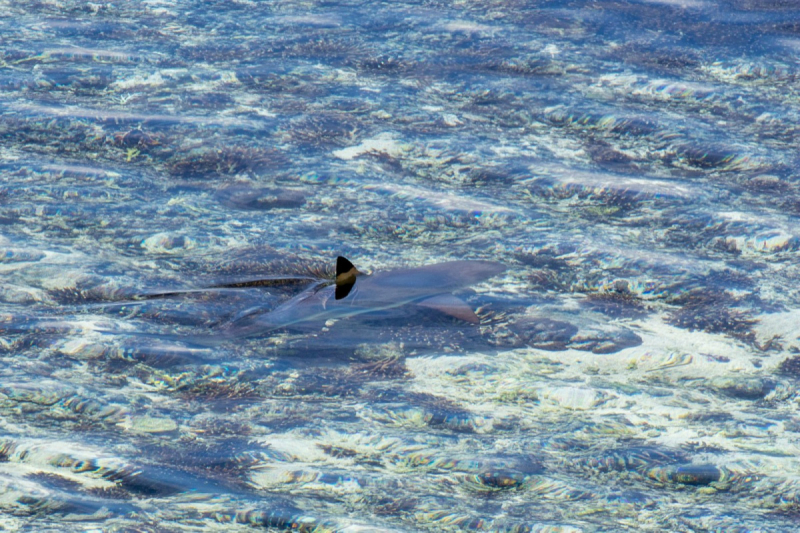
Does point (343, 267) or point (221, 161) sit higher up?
point (221, 161)

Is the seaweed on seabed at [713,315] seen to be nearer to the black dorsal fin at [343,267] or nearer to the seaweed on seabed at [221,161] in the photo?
the black dorsal fin at [343,267]

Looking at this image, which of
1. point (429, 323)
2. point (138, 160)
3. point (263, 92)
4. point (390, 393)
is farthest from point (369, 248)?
point (263, 92)

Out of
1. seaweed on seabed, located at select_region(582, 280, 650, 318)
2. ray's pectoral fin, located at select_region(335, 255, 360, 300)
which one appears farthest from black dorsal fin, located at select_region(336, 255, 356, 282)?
seaweed on seabed, located at select_region(582, 280, 650, 318)

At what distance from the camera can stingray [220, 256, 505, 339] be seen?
2.00m

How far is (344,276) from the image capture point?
213 centimetres

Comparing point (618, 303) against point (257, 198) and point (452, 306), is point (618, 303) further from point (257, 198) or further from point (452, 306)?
point (257, 198)

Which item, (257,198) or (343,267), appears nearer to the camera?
(343,267)

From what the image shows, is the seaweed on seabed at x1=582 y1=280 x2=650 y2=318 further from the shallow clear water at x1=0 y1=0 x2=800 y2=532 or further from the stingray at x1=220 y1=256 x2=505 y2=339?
the stingray at x1=220 y1=256 x2=505 y2=339

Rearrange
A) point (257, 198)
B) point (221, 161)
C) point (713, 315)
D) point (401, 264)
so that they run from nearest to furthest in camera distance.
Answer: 1. point (713, 315)
2. point (401, 264)
3. point (257, 198)
4. point (221, 161)

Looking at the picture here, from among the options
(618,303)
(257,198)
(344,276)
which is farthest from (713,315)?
(257,198)

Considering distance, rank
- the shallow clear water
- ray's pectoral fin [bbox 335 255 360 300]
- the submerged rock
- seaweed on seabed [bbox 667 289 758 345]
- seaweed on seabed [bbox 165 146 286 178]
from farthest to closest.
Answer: seaweed on seabed [bbox 165 146 286 178]
the submerged rock
ray's pectoral fin [bbox 335 255 360 300]
seaweed on seabed [bbox 667 289 758 345]
the shallow clear water

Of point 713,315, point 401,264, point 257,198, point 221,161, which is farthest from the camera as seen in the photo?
point 221,161

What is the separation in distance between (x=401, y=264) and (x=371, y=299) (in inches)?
6.7

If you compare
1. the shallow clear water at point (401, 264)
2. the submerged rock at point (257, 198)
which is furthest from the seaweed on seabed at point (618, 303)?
the submerged rock at point (257, 198)
